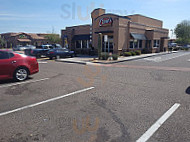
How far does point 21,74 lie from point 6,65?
0.80 meters

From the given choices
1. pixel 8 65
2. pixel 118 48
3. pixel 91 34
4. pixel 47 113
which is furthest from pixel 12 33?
pixel 47 113

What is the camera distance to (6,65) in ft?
22.2

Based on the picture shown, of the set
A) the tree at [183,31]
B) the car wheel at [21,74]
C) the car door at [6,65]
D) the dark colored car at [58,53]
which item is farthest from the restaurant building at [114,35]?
the tree at [183,31]

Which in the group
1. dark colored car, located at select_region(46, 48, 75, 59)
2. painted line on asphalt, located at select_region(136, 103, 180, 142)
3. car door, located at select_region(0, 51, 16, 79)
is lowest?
Result: painted line on asphalt, located at select_region(136, 103, 180, 142)

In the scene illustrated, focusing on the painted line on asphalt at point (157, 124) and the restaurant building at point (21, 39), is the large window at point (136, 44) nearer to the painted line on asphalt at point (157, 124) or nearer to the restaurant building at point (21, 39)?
the painted line on asphalt at point (157, 124)

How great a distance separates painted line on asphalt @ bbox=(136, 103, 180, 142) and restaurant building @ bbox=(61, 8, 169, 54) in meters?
13.0

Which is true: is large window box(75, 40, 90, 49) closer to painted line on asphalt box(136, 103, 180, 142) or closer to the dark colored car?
the dark colored car

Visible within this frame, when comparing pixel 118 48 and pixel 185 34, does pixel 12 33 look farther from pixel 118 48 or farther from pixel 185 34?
pixel 185 34

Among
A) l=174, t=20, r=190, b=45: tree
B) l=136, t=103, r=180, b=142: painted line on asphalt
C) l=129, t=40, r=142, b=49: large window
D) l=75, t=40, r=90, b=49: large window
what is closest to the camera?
l=136, t=103, r=180, b=142: painted line on asphalt

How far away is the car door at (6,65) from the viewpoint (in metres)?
6.73

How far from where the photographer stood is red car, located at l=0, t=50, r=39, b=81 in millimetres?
6775

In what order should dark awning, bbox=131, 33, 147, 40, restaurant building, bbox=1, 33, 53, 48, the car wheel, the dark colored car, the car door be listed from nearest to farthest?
the car door → the car wheel → the dark colored car → dark awning, bbox=131, 33, 147, 40 → restaurant building, bbox=1, 33, 53, 48

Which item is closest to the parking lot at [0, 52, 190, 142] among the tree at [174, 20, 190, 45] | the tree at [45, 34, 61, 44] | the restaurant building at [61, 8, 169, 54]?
the restaurant building at [61, 8, 169, 54]

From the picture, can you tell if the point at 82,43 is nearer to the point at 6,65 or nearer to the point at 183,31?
the point at 6,65
